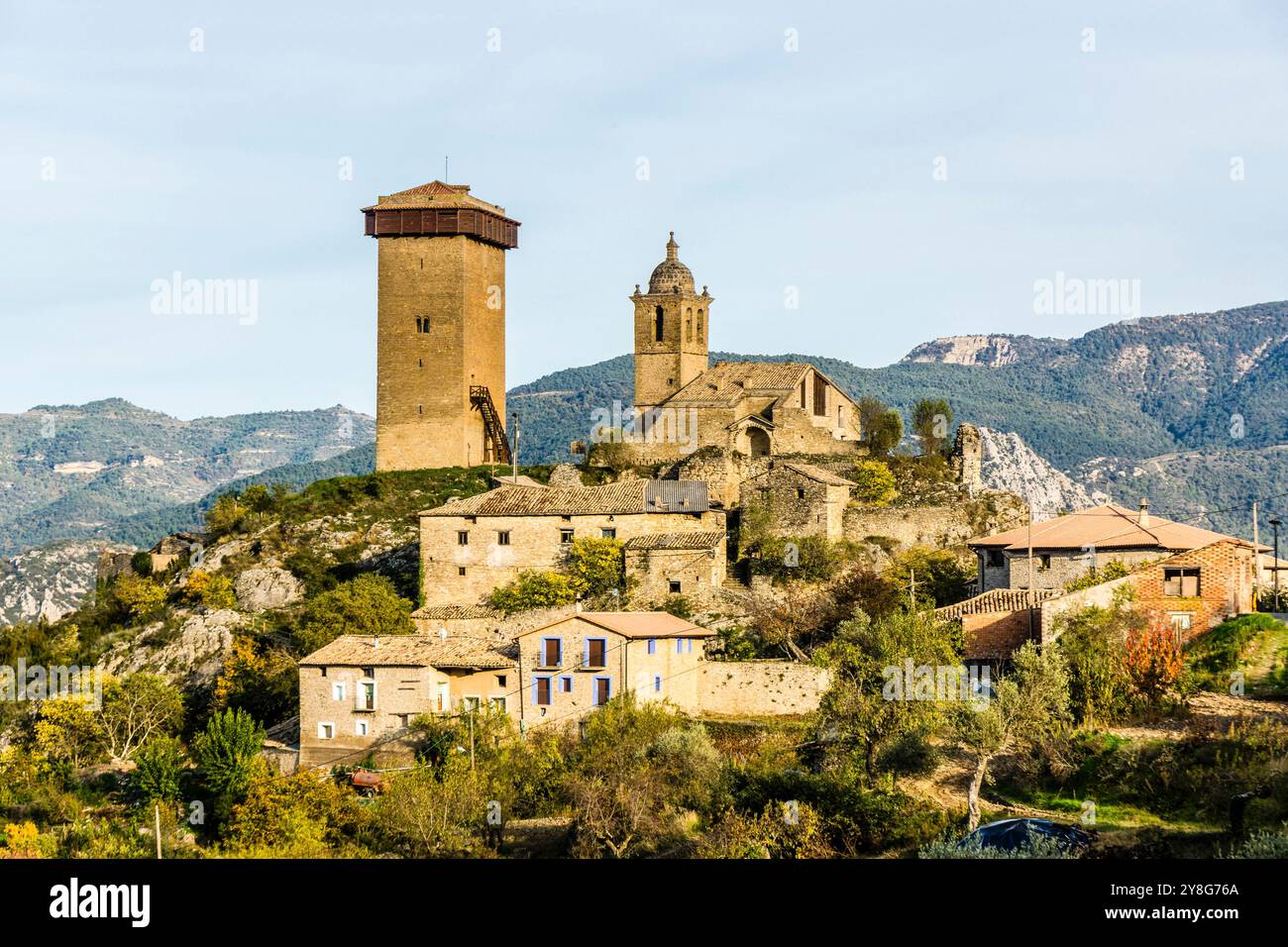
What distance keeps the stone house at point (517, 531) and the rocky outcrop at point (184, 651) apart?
20.2 ft

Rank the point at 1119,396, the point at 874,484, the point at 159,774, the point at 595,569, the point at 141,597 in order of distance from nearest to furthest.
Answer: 1. the point at 159,774
2. the point at 595,569
3. the point at 874,484
4. the point at 141,597
5. the point at 1119,396

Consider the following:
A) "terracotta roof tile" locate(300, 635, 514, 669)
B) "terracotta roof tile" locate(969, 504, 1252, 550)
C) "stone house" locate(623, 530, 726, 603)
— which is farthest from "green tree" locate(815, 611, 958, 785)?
"terracotta roof tile" locate(300, 635, 514, 669)

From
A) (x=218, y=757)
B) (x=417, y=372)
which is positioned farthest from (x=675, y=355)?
(x=218, y=757)

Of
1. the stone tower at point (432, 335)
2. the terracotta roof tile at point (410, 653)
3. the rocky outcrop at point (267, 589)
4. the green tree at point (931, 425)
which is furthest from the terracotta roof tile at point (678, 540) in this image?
the stone tower at point (432, 335)

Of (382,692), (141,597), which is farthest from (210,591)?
(382,692)

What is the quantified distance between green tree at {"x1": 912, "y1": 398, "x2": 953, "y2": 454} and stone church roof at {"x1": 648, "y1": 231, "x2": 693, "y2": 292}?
359 inches

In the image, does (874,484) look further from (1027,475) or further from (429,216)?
(1027,475)

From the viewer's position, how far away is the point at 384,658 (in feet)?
119

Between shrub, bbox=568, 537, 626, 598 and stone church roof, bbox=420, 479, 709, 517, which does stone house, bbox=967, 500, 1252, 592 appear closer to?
stone church roof, bbox=420, 479, 709, 517

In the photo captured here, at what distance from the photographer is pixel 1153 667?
1187 inches

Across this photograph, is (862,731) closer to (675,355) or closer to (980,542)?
(980,542)

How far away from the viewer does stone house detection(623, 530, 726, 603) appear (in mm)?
39812

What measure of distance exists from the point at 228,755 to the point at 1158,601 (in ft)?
65.1
